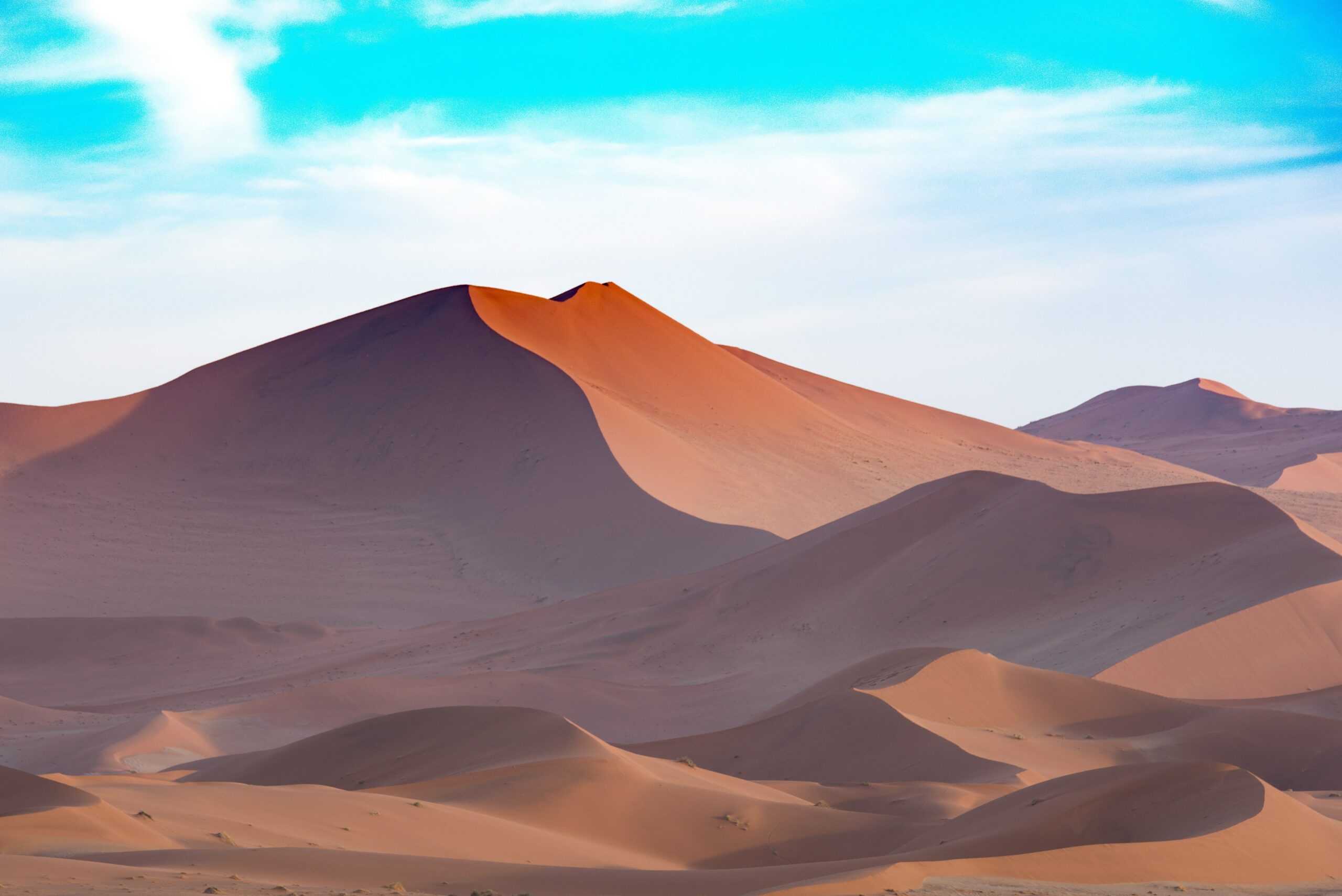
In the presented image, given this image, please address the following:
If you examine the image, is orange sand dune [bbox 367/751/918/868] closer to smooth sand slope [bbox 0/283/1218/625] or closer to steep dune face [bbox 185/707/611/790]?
steep dune face [bbox 185/707/611/790]

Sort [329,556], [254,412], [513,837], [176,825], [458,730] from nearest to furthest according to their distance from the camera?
1. [176,825]
2. [513,837]
3. [458,730]
4. [329,556]
5. [254,412]

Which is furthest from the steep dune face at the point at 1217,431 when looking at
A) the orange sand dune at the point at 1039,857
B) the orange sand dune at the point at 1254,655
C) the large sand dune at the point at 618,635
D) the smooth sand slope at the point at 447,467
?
the orange sand dune at the point at 1039,857

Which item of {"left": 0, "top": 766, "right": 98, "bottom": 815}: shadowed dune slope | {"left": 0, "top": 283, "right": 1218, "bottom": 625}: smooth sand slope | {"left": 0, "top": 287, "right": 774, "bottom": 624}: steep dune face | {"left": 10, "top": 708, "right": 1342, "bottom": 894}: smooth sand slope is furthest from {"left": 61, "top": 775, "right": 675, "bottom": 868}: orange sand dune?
{"left": 0, "top": 287, "right": 774, "bottom": 624}: steep dune face

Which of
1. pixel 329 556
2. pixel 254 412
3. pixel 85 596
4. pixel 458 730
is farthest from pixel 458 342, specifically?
pixel 458 730

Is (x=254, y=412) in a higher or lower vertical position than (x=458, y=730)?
higher

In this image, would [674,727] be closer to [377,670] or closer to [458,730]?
[458,730]

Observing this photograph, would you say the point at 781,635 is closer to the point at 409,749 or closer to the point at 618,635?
the point at 618,635

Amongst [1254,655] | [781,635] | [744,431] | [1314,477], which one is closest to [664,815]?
[1254,655]
